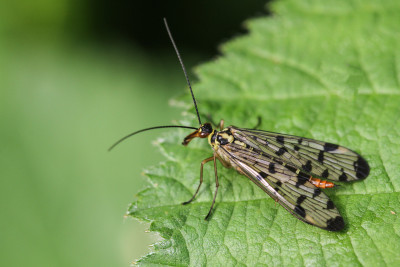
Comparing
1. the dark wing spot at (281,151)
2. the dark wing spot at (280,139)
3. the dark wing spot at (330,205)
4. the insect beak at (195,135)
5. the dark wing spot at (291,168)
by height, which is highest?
the insect beak at (195,135)

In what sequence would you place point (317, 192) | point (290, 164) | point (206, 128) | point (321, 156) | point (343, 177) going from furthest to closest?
point (206, 128), point (290, 164), point (321, 156), point (343, 177), point (317, 192)

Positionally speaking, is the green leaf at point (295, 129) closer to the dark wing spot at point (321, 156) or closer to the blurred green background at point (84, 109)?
the dark wing spot at point (321, 156)

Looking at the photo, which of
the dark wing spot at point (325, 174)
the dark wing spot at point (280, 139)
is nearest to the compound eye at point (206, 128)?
the dark wing spot at point (280, 139)

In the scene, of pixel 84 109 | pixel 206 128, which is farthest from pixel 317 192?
pixel 84 109

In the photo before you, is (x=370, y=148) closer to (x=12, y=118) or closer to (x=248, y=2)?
(x=248, y=2)

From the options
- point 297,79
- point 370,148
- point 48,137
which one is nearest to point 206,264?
point 370,148

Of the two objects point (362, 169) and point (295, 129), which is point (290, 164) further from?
point (362, 169)

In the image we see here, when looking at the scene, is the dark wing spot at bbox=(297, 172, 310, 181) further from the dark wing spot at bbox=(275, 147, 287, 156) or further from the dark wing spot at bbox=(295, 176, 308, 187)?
the dark wing spot at bbox=(275, 147, 287, 156)
